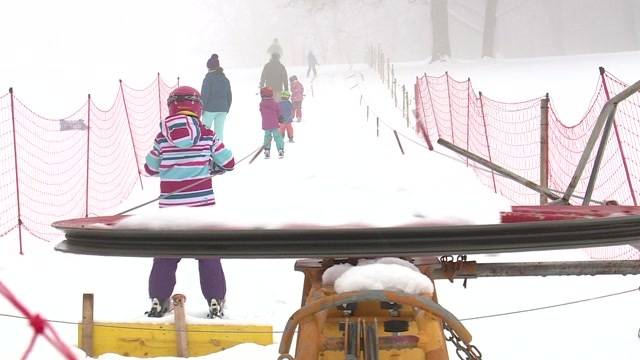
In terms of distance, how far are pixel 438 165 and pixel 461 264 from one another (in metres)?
0.39

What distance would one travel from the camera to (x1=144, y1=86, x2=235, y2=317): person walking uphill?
500 centimetres

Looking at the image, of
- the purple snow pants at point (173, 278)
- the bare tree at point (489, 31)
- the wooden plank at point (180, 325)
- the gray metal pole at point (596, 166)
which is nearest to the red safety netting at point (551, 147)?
the purple snow pants at point (173, 278)

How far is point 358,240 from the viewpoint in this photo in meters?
2.09

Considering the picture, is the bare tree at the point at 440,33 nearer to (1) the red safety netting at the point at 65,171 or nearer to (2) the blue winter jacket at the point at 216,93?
(1) the red safety netting at the point at 65,171

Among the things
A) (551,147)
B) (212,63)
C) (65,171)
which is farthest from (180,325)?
(65,171)

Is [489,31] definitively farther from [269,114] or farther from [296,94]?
[269,114]

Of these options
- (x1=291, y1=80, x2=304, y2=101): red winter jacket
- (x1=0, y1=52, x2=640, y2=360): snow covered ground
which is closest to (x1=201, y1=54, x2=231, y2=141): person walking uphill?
(x1=0, y1=52, x2=640, y2=360): snow covered ground

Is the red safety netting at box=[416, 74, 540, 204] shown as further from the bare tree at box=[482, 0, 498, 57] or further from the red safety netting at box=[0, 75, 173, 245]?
the bare tree at box=[482, 0, 498, 57]

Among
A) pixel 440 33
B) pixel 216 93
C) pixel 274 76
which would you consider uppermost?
pixel 440 33

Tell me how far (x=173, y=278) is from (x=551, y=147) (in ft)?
29.3

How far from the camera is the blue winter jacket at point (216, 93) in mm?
12508

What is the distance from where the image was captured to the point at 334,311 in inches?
96.2

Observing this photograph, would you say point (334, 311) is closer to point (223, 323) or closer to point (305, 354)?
point (305, 354)

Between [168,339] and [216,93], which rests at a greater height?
[216,93]
